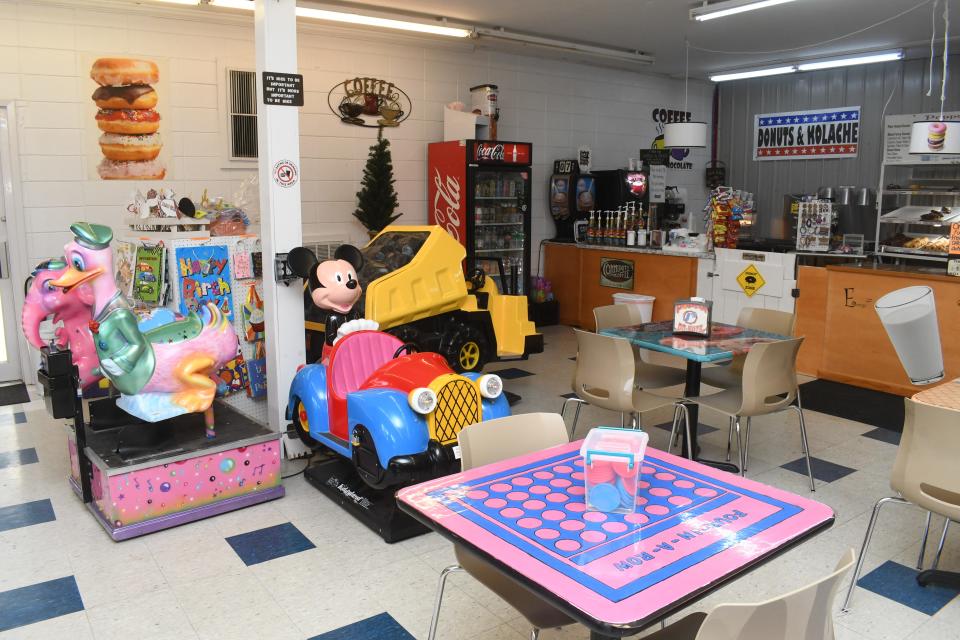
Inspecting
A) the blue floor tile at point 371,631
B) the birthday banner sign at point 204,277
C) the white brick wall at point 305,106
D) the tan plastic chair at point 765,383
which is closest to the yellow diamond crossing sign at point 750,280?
the tan plastic chair at point 765,383

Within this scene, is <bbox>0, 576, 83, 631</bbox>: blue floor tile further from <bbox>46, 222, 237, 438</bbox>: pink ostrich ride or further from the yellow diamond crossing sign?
the yellow diamond crossing sign

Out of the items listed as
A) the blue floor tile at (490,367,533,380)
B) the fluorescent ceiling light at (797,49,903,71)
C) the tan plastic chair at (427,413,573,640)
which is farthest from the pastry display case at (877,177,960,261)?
the tan plastic chair at (427,413,573,640)

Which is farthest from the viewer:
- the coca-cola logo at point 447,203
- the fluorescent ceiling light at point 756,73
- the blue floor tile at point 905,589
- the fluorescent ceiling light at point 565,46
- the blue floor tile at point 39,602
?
the fluorescent ceiling light at point 756,73

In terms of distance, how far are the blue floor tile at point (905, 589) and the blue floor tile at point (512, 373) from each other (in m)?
3.75

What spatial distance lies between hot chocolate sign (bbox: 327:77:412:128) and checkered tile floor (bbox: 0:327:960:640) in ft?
14.7

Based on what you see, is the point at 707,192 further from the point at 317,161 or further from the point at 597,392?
the point at 597,392

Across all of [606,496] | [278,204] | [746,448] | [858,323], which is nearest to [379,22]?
[278,204]

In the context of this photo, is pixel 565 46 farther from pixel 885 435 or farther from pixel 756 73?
pixel 885 435

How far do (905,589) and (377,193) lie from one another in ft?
18.9

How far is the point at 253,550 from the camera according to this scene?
358 cm

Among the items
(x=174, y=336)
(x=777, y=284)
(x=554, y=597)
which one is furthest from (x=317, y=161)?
(x=554, y=597)

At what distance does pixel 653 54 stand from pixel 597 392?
20.6 feet

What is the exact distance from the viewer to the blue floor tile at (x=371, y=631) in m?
2.88

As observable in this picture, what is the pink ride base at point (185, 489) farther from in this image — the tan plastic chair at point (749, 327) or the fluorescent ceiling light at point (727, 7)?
the fluorescent ceiling light at point (727, 7)
